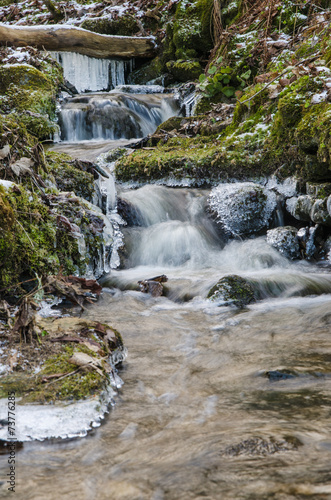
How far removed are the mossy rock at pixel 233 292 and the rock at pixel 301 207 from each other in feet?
5.59

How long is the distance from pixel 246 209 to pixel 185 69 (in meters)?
8.08

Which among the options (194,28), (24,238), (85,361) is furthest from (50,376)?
(194,28)

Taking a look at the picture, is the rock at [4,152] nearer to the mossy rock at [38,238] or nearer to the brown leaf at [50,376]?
the mossy rock at [38,238]

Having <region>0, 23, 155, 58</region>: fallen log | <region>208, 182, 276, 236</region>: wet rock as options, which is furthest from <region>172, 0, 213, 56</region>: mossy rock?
<region>208, 182, 276, 236</region>: wet rock

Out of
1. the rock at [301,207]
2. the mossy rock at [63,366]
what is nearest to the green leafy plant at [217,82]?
the rock at [301,207]

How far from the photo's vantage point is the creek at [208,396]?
158 centimetres

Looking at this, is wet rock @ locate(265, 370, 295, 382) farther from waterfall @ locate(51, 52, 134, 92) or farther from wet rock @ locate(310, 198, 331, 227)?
waterfall @ locate(51, 52, 134, 92)

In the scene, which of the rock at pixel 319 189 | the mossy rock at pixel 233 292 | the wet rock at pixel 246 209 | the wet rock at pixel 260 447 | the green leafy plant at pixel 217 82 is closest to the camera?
the wet rock at pixel 260 447

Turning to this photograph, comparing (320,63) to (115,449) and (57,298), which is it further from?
(115,449)

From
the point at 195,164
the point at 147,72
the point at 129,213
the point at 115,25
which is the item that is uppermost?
the point at 115,25

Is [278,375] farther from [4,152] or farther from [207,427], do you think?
[4,152]

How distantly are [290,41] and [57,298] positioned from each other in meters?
7.35

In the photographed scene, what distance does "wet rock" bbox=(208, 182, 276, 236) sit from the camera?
247 inches

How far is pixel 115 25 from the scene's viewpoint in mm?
15164
